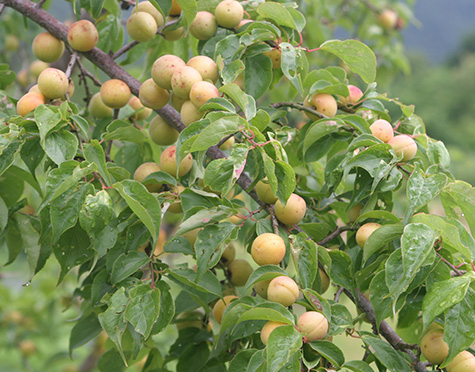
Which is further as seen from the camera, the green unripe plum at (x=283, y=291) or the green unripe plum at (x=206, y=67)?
the green unripe plum at (x=206, y=67)

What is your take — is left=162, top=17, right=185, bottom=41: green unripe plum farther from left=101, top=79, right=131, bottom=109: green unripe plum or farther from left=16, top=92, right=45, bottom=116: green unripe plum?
left=16, top=92, right=45, bottom=116: green unripe plum

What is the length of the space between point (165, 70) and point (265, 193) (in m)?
0.23

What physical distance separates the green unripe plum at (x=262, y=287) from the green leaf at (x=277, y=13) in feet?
1.26

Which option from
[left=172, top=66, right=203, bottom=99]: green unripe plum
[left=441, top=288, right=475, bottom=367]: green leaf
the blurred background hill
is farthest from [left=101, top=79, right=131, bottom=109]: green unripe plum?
the blurred background hill

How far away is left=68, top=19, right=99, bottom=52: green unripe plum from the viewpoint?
0.83 meters

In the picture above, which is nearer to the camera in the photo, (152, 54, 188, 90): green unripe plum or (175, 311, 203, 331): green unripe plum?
(152, 54, 188, 90): green unripe plum

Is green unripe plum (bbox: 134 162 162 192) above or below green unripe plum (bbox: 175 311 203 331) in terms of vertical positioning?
above

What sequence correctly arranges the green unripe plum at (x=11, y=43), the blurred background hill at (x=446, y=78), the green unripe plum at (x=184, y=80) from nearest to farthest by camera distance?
the green unripe plum at (x=184, y=80) → the green unripe plum at (x=11, y=43) → the blurred background hill at (x=446, y=78)

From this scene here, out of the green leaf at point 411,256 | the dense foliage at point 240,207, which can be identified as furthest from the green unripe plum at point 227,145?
the green leaf at point 411,256

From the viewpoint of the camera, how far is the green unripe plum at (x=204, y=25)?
2.81 feet

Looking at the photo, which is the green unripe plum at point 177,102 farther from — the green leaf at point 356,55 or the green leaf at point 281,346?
the green leaf at point 281,346

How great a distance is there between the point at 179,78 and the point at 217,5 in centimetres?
20

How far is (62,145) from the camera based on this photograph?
0.66 meters

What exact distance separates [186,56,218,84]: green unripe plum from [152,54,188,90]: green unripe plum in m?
0.02
